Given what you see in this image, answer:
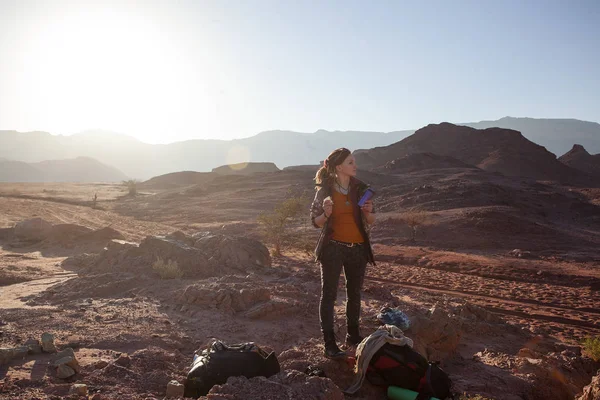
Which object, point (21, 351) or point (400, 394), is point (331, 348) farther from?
point (21, 351)

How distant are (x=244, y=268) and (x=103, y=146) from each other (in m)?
214

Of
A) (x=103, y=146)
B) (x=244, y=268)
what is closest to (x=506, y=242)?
(x=244, y=268)

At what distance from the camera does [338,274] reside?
3.63 meters

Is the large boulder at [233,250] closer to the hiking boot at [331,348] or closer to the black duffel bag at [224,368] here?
the hiking boot at [331,348]

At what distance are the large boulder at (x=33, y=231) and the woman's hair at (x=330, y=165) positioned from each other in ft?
41.0

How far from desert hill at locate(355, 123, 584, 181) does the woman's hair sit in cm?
4834

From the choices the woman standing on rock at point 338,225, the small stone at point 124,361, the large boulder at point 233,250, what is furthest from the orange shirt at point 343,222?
the large boulder at point 233,250

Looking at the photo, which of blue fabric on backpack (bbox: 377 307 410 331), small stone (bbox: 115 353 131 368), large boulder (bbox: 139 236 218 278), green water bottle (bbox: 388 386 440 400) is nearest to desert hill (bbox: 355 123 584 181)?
large boulder (bbox: 139 236 218 278)

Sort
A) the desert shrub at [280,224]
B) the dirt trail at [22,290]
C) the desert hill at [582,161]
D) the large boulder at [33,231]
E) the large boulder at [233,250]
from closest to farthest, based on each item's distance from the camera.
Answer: the dirt trail at [22,290] < the large boulder at [233,250] < the large boulder at [33,231] < the desert shrub at [280,224] < the desert hill at [582,161]

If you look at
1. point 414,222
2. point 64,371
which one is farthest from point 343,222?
point 414,222

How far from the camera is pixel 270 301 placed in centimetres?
590

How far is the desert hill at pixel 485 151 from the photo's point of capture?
4778cm

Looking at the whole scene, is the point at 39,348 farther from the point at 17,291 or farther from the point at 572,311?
the point at 572,311

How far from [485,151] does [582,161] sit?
13582 mm
